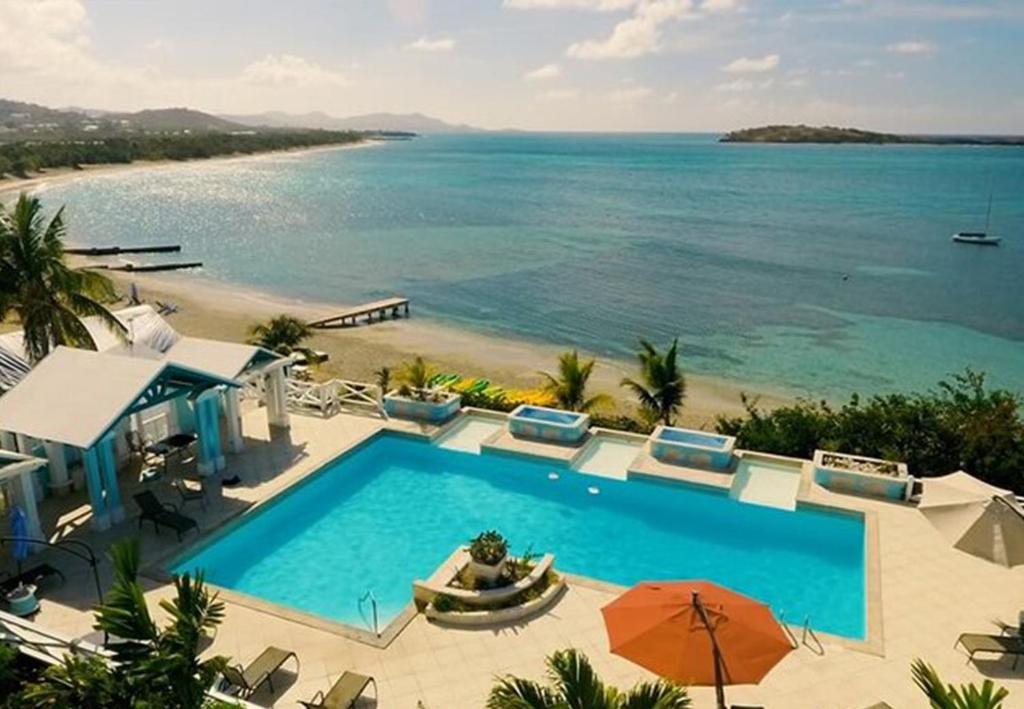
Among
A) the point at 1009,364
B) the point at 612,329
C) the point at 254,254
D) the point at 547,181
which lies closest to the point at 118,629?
the point at 612,329

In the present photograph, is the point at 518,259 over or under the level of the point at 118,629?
under

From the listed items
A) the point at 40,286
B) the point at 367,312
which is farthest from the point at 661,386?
the point at 367,312

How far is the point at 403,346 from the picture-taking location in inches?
1502

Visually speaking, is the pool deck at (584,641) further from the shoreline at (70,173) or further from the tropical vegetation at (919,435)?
the shoreline at (70,173)

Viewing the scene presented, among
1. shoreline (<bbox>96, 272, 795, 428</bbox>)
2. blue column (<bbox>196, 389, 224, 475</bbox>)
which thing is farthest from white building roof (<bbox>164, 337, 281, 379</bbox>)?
shoreline (<bbox>96, 272, 795, 428</bbox>)

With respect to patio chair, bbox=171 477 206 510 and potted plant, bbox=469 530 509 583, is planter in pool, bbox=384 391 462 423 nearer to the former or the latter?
patio chair, bbox=171 477 206 510

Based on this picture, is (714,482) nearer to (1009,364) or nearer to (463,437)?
(463,437)

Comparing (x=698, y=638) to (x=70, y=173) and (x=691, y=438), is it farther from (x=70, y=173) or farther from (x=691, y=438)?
(x=70, y=173)

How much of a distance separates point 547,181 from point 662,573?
132 metres

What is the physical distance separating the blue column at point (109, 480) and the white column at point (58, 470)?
1.88 m

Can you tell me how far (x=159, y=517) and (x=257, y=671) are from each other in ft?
18.4

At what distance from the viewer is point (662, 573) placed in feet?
50.4

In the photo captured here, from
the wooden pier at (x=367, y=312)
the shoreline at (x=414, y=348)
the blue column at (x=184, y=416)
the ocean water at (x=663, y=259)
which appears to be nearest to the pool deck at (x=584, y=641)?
the blue column at (x=184, y=416)

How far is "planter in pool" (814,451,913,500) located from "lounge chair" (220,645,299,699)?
486 inches
